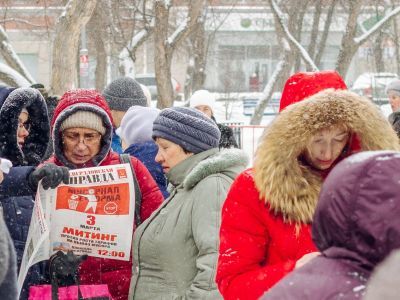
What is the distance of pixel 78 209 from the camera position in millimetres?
4109

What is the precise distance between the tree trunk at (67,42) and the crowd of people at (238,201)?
8.42 meters

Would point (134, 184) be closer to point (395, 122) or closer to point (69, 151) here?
point (69, 151)

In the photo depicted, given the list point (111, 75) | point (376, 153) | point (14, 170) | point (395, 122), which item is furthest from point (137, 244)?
point (111, 75)

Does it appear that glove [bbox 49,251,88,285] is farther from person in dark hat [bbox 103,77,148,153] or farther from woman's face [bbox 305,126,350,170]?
person in dark hat [bbox 103,77,148,153]

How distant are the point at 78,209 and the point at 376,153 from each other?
87.3 inches

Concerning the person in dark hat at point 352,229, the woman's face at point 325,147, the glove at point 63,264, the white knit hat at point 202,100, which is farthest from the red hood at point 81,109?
the white knit hat at point 202,100

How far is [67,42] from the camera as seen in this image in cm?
1322

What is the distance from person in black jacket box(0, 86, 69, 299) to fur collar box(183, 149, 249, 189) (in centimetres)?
56

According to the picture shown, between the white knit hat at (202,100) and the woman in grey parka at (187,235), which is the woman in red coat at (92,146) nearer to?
the woman in grey parka at (187,235)

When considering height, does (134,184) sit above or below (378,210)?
below

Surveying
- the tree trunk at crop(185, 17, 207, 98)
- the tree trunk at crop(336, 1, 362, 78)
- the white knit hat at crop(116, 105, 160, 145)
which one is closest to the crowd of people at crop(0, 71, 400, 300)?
the white knit hat at crop(116, 105, 160, 145)

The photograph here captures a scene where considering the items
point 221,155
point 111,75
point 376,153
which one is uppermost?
point 376,153

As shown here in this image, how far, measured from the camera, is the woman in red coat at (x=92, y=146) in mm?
4312

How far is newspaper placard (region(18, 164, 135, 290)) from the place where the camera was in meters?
4.05
